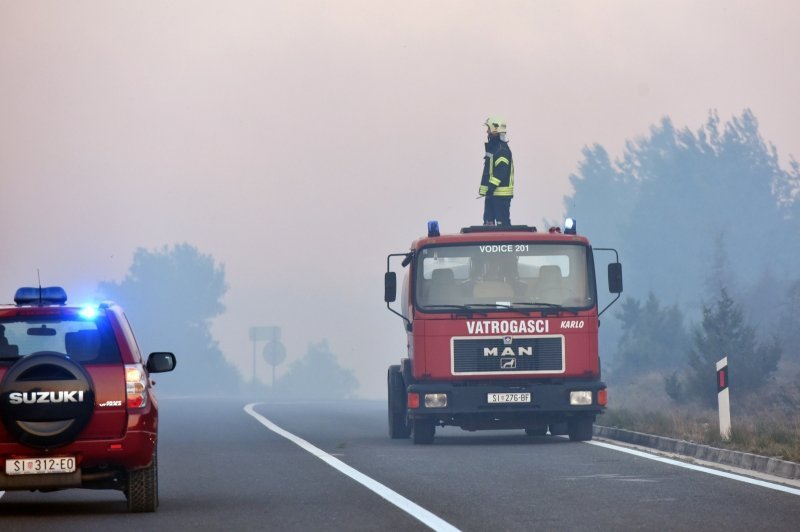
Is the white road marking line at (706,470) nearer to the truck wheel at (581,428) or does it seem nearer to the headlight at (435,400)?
the truck wheel at (581,428)

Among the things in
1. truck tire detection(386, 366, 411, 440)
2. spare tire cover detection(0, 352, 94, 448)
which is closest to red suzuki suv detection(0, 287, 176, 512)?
spare tire cover detection(0, 352, 94, 448)

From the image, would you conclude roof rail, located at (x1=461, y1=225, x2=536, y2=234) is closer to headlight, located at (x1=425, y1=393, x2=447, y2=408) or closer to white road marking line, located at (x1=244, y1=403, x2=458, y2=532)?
headlight, located at (x1=425, y1=393, x2=447, y2=408)

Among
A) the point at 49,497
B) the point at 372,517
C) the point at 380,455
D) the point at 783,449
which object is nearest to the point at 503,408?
the point at 380,455

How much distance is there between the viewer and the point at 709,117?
4156 inches

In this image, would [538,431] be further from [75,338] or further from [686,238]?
[686,238]

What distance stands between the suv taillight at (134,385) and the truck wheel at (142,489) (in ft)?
1.83

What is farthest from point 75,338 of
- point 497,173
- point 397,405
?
point 497,173

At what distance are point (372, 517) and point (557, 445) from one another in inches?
367

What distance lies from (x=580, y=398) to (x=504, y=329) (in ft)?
4.41

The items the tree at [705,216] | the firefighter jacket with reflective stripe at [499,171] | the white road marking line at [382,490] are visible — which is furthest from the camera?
the tree at [705,216]

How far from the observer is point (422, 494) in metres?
14.1

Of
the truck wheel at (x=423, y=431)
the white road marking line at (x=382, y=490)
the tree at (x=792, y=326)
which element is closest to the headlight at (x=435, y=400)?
the truck wheel at (x=423, y=431)

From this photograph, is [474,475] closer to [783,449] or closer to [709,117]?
[783,449]

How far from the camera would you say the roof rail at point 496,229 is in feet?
73.3
